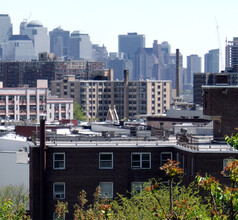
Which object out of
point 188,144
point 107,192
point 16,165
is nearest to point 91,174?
point 107,192

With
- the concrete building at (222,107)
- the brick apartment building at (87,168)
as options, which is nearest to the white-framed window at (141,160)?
the brick apartment building at (87,168)

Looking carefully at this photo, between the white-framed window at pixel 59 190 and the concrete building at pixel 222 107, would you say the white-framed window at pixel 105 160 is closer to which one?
the white-framed window at pixel 59 190

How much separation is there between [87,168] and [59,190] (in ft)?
8.03

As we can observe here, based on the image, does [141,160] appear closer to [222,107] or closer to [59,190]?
[59,190]

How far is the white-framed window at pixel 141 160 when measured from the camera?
6475cm

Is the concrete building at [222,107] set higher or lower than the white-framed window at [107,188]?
→ higher

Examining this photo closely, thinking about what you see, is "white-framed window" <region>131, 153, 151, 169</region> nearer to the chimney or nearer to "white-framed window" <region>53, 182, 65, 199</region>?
"white-framed window" <region>53, 182, 65, 199</region>

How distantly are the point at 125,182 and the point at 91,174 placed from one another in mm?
2429

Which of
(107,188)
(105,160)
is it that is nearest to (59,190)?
(107,188)

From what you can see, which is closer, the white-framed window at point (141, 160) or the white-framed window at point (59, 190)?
the white-framed window at point (59, 190)

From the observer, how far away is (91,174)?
64.3 meters

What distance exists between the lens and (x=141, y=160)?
64.8 metres

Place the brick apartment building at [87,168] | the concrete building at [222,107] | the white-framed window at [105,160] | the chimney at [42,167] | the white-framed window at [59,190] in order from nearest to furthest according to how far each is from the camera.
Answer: the chimney at [42,167]
the brick apartment building at [87,168]
the white-framed window at [59,190]
the white-framed window at [105,160]
the concrete building at [222,107]

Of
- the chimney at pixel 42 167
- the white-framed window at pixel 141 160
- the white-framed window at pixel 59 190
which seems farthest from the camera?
the white-framed window at pixel 141 160
